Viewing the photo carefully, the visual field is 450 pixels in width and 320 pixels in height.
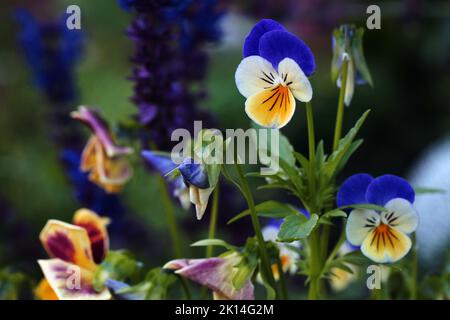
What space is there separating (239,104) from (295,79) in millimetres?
1130

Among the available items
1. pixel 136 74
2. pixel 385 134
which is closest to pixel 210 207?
pixel 136 74

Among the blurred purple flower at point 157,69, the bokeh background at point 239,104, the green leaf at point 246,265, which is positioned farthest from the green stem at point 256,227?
the bokeh background at point 239,104

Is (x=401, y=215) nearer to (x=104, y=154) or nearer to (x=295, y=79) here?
(x=295, y=79)

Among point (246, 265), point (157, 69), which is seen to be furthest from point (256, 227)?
point (157, 69)

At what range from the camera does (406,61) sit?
1916 mm

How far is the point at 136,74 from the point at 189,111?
144 mm

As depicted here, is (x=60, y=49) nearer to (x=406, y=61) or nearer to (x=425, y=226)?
(x=425, y=226)

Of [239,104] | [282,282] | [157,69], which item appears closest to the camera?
[282,282]

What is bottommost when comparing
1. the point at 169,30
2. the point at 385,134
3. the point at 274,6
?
the point at 385,134

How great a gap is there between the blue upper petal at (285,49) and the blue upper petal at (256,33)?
14 mm

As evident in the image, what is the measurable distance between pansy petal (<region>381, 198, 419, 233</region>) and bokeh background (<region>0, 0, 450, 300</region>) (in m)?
0.54

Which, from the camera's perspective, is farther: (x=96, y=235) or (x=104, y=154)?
(x=104, y=154)

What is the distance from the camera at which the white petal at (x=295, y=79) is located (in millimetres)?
542

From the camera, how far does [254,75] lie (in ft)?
1.84
